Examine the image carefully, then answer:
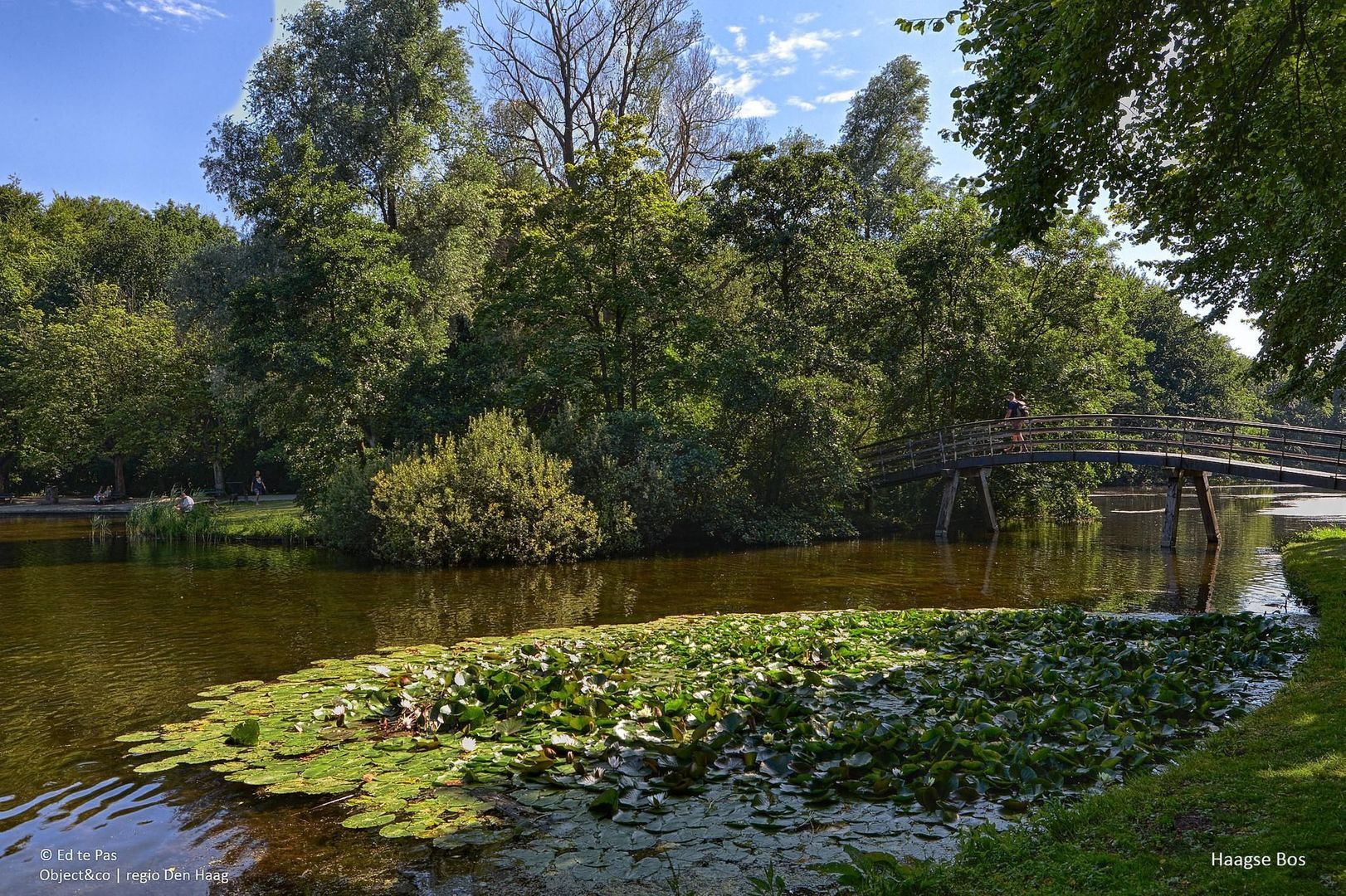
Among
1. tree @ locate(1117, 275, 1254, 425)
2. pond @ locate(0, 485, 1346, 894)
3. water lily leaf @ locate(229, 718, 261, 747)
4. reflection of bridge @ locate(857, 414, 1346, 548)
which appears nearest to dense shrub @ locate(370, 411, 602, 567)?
pond @ locate(0, 485, 1346, 894)

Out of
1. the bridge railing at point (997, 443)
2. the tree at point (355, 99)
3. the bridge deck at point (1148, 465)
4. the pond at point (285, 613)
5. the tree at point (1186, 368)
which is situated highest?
the tree at point (355, 99)

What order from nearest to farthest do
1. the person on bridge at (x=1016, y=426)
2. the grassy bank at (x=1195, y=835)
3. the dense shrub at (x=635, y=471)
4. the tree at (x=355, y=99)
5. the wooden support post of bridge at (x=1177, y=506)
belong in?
1. the grassy bank at (x=1195, y=835)
2. the wooden support post of bridge at (x=1177, y=506)
3. the dense shrub at (x=635, y=471)
4. the person on bridge at (x=1016, y=426)
5. the tree at (x=355, y=99)

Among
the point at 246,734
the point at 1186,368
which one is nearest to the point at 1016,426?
the point at 246,734

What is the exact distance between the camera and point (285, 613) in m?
15.5

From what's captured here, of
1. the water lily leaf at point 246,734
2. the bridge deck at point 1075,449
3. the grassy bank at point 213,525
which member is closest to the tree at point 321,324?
the grassy bank at point 213,525

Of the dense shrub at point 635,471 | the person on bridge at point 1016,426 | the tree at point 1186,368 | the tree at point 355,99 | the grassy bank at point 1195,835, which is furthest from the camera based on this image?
the tree at point 1186,368

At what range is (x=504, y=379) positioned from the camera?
28.7 meters

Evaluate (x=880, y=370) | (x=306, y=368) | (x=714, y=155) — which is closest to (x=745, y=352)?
(x=880, y=370)

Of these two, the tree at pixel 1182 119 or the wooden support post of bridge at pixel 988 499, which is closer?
the tree at pixel 1182 119

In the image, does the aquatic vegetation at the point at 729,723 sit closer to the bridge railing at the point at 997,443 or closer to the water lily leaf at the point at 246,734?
the water lily leaf at the point at 246,734

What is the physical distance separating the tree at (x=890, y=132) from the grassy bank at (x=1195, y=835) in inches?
1520

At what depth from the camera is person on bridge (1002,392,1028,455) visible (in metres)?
28.4

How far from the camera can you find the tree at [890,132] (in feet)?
142

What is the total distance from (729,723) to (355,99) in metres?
33.2
